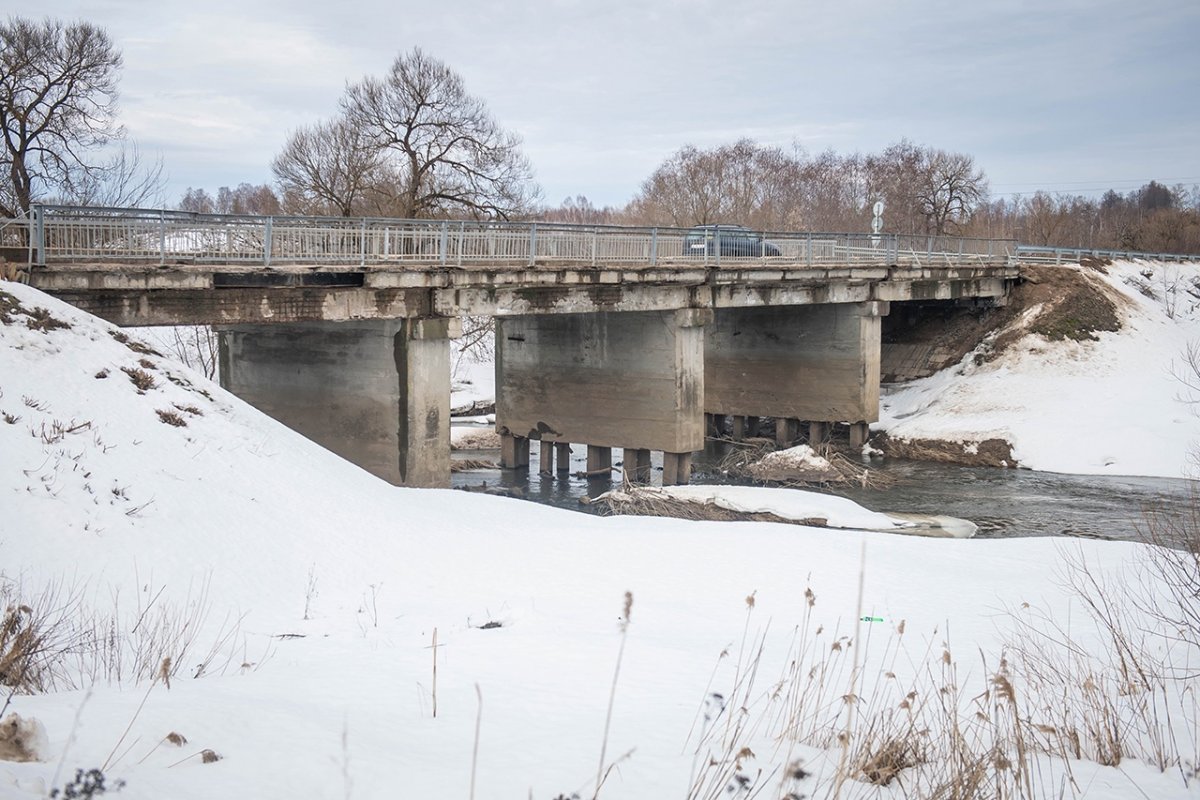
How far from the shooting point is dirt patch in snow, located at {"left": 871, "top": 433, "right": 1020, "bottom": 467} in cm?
3111

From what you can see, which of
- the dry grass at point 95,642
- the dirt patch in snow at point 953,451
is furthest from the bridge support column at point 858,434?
the dry grass at point 95,642

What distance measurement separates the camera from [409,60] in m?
40.5

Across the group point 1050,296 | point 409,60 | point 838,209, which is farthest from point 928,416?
point 838,209

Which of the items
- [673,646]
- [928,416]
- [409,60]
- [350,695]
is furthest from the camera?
[409,60]

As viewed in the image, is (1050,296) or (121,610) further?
(1050,296)

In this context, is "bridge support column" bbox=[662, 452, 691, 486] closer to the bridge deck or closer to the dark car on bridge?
the bridge deck

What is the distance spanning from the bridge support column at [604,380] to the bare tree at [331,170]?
10.8 m

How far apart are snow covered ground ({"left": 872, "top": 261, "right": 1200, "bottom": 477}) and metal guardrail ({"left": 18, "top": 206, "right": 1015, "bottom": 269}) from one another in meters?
5.13

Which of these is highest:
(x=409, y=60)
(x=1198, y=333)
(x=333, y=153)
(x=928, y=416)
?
(x=409, y=60)

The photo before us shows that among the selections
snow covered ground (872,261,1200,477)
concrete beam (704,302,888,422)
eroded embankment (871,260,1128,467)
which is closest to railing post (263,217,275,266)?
concrete beam (704,302,888,422)

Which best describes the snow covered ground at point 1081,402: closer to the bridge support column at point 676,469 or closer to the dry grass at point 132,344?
the bridge support column at point 676,469

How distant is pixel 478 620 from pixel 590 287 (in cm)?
1641

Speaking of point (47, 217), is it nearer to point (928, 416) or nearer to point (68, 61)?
Answer: point (68, 61)

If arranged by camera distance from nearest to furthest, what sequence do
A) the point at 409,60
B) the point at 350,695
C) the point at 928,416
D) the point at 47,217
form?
the point at 350,695
the point at 47,217
the point at 928,416
the point at 409,60
